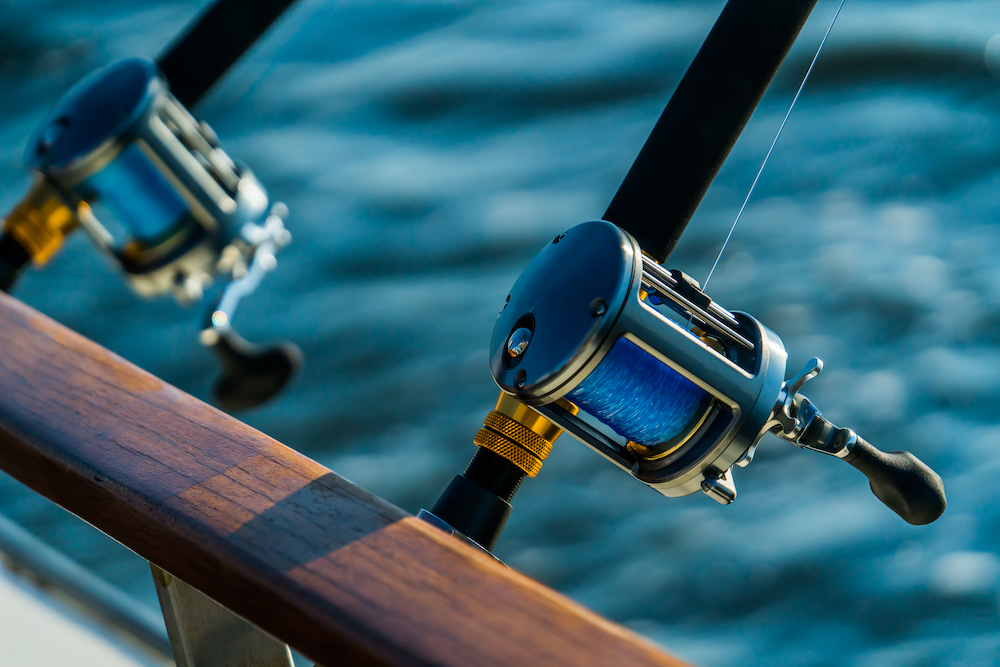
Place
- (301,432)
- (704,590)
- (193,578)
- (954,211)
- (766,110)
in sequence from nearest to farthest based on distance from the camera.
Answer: (193,578), (704,590), (301,432), (954,211), (766,110)

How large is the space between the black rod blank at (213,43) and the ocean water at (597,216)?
1.23m

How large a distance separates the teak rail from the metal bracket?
90 mm

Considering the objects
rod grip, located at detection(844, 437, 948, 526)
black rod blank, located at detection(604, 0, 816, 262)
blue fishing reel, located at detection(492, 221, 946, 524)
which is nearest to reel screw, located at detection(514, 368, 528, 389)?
blue fishing reel, located at detection(492, 221, 946, 524)

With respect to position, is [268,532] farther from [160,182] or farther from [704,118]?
[160,182]

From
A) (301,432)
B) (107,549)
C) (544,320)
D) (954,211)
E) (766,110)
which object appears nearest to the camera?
(544,320)

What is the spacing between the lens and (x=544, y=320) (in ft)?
2.42

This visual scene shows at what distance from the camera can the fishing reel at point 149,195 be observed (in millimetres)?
1175

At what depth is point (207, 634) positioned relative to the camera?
67 cm

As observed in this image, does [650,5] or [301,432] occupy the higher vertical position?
[650,5]

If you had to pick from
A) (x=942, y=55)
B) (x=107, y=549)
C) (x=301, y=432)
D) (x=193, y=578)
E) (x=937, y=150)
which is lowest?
(x=107, y=549)

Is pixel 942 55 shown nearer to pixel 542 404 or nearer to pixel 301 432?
pixel 301 432

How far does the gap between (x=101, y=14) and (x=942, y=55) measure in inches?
127

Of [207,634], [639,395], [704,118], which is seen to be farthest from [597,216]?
[207,634]

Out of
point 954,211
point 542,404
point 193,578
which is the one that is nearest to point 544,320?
point 542,404
